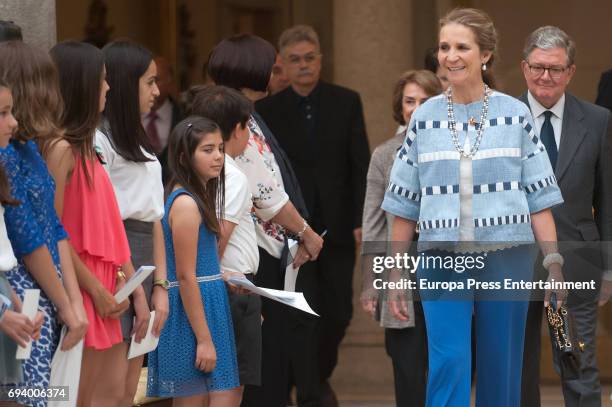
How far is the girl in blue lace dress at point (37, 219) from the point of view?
4.82 metres

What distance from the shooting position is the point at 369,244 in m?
7.42

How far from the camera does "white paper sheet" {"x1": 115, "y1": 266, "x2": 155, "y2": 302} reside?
5.39m

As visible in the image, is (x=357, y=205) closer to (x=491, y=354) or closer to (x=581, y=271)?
(x=581, y=271)

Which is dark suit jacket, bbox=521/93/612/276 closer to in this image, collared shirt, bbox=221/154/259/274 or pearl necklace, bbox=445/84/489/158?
pearl necklace, bbox=445/84/489/158

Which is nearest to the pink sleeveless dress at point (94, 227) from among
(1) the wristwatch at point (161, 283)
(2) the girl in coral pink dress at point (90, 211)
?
(2) the girl in coral pink dress at point (90, 211)

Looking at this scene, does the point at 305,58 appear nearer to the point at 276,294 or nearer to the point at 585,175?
the point at 585,175

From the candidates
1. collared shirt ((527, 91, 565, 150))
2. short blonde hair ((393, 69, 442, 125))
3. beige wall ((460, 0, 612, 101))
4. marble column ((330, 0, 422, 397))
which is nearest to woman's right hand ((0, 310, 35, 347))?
collared shirt ((527, 91, 565, 150))

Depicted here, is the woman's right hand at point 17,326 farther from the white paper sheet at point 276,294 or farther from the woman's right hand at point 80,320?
the white paper sheet at point 276,294

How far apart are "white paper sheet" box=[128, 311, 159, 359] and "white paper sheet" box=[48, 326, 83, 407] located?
0.53 metres

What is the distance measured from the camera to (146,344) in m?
5.68

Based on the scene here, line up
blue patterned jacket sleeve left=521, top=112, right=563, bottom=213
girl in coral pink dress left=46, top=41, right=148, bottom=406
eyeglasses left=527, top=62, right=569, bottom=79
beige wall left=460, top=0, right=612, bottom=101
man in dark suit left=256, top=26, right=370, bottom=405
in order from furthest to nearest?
beige wall left=460, top=0, right=612, bottom=101
man in dark suit left=256, top=26, right=370, bottom=405
eyeglasses left=527, top=62, right=569, bottom=79
blue patterned jacket sleeve left=521, top=112, right=563, bottom=213
girl in coral pink dress left=46, top=41, right=148, bottom=406

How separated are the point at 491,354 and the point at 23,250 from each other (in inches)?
76.5

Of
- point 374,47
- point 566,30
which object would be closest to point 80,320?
point 374,47

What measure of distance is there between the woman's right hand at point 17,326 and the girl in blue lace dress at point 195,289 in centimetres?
137
